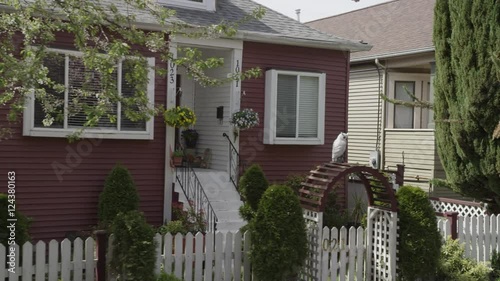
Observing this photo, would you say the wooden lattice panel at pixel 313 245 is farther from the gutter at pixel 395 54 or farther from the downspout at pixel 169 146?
the gutter at pixel 395 54

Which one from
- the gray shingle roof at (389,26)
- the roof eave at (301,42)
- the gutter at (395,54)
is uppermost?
the gray shingle roof at (389,26)

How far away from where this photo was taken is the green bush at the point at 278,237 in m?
7.08

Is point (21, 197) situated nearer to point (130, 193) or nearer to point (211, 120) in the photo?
point (130, 193)

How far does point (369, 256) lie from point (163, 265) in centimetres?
308

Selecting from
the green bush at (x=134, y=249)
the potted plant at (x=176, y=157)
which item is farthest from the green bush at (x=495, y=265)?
the potted plant at (x=176, y=157)

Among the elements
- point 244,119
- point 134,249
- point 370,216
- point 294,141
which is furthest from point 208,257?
point 294,141

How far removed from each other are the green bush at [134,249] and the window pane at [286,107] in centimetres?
662

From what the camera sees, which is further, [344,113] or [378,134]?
[378,134]

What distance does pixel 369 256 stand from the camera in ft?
26.7

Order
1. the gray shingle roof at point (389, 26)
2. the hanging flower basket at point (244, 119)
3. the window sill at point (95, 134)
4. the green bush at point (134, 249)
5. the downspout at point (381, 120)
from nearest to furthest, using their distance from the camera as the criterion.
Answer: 1. the green bush at point (134, 249)
2. the window sill at point (95, 134)
3. the hanging flower basket at point (244, 119)
4. the gray shingle roof at point (389, 26)
5. the downspout at point (381, 120)

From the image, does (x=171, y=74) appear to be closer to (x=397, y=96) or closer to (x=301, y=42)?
(x=301, y=42)

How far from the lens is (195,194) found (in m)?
11.9

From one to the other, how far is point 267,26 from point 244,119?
2492mm

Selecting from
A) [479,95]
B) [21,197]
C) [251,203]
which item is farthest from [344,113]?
[21,197]
